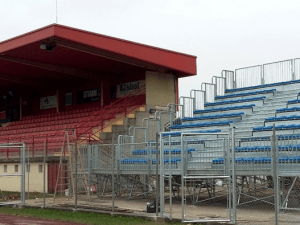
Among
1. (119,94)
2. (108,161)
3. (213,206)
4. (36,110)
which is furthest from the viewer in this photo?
(36,110)

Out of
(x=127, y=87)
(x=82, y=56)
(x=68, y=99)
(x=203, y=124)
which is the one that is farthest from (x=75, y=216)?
(x=68, y=99)

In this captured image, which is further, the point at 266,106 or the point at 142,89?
the point at 142,89

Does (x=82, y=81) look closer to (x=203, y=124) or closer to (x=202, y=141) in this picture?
(x=203, y=124)

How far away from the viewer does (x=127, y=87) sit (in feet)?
94.6

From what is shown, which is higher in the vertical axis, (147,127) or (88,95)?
(88,95)

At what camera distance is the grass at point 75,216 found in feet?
42.7

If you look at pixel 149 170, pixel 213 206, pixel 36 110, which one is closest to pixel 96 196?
pixel 149 170

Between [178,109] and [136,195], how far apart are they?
7.78m

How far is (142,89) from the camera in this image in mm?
27266

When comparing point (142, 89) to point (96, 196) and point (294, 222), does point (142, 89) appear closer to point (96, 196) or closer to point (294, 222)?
point (96, 196)

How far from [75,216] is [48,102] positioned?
2229 cm

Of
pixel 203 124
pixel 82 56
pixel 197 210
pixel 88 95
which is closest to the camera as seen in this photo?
pixel 197 210

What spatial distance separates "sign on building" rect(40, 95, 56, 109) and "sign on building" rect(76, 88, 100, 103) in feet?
9.81

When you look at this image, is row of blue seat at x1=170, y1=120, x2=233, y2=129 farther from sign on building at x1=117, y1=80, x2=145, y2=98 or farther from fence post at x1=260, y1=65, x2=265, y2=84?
sign on building at x1=117, y1=80, x2=145, y2=98
